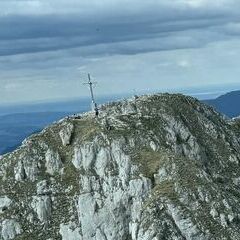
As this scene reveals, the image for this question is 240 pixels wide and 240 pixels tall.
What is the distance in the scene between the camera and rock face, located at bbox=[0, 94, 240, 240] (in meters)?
93.5

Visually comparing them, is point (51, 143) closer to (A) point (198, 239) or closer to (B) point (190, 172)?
(B) point (190, 172)

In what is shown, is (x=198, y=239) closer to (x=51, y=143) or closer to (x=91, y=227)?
(x=91, y=227)

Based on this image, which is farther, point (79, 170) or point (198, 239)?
point (79, 170)

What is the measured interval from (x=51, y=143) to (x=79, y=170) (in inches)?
353

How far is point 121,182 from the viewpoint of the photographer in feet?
339

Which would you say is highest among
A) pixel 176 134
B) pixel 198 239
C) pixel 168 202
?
pixel 176 134

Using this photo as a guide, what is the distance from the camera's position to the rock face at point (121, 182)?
→ 93.5 metres

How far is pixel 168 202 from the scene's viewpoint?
9388 cm

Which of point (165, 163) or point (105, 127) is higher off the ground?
point (105, 127)

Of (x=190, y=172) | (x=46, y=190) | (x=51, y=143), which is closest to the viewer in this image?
(x=190, y=172)

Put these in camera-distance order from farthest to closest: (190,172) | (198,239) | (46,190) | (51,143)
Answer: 1. (51,143)
2. (46,190)
3. (190,172)
4. (198,239)

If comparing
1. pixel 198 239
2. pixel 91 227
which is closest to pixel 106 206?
pixel 91 227

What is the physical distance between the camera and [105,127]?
110 metres

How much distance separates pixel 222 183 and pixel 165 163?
13060mm
